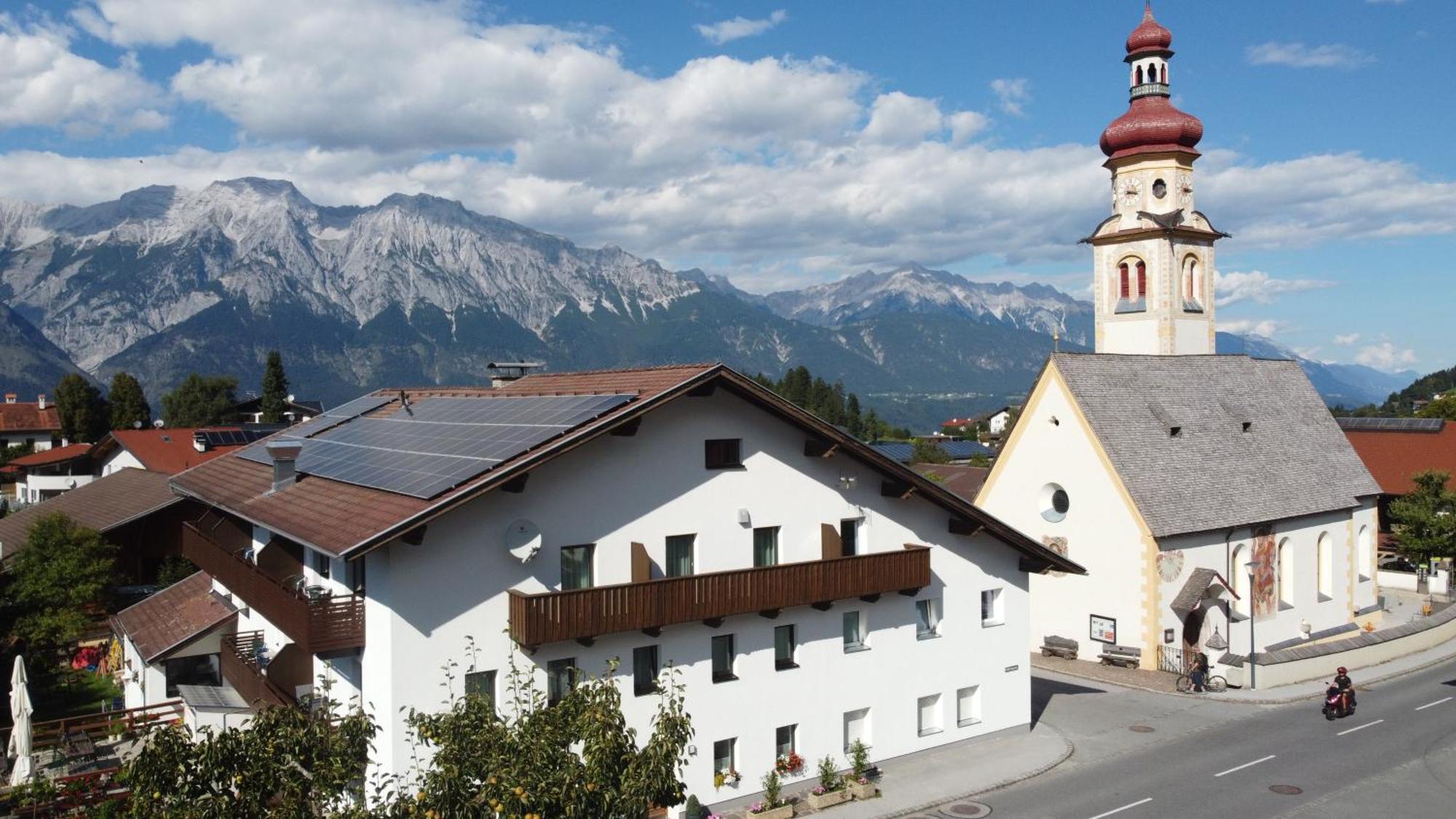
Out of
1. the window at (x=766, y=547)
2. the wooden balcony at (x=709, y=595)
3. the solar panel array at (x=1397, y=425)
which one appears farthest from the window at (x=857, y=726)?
the solar panel array at (x=1397, y=425)

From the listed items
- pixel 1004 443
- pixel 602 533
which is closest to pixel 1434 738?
pixel 1004 443

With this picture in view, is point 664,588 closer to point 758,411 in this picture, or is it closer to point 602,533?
point 602,533

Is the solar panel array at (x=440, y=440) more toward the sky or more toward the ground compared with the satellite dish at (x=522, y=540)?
more toward the sky

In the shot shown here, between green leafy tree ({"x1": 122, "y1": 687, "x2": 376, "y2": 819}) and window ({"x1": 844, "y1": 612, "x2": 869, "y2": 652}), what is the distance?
14.3 metres

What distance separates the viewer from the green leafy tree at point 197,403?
401 ft

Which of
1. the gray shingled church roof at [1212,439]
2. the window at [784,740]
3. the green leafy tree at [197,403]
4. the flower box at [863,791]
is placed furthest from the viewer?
the green leafy tree at [197,403]

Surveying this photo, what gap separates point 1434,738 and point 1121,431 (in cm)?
1366

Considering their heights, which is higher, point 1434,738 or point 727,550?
point 727,550

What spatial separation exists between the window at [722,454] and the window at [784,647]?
12.2 ft

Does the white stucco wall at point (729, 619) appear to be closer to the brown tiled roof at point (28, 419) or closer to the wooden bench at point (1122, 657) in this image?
the wooden bench at point (1122, 657)

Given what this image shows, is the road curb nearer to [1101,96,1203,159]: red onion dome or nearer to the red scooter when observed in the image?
the red scooter

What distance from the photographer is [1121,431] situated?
3775 cm

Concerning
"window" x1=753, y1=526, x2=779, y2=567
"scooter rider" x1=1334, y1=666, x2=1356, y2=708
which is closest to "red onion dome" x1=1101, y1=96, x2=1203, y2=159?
"scooter rider" x1=1334, y1=666, x2=1356, y2=708

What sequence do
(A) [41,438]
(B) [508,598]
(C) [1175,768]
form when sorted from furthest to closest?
(A) [41,438], (C) [1175,768], (B) [508,598]
